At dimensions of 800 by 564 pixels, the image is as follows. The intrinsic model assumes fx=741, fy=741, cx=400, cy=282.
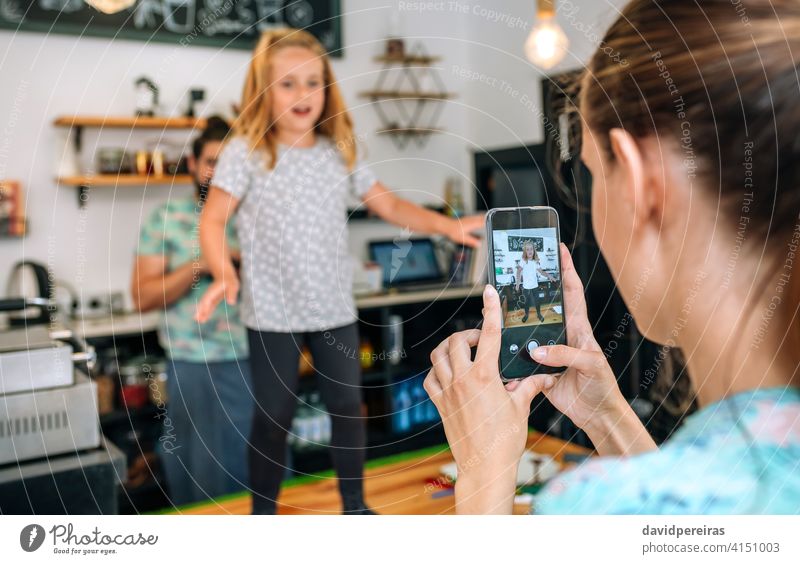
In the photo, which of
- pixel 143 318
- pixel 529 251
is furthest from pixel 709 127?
pixel 143 318

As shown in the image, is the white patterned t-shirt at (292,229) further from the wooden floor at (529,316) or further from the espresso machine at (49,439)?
the wooden floor at (529,316)

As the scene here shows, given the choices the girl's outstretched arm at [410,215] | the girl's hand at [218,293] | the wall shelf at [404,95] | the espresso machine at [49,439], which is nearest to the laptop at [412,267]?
the wall shelf at [404,95]

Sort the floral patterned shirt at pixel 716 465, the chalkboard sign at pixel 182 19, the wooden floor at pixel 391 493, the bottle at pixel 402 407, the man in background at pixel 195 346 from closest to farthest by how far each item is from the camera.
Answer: the floral patterned shirt at pixel 716 465
the wooden floor at pixel 391 493
the man in background at pixel 195 346
the chalkboard sign at pixel 182 19
the bottle at pixel 402 407

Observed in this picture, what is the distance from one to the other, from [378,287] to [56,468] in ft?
3.74

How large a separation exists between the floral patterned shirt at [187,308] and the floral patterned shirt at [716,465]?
816 millimetres

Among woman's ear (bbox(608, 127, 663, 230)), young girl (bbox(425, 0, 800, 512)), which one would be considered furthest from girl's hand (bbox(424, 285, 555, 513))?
woman's ear (bbox(608, 127, 663, 230))

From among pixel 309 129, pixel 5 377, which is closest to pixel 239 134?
pixel 309 129

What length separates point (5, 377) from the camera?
27.3 inches

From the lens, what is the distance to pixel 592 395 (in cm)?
62

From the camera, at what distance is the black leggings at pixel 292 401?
1067mm

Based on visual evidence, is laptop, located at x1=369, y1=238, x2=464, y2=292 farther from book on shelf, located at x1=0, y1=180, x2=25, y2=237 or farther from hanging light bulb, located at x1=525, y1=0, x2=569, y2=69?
book on shelf, located at x1=0, y1=180, x2=25, y2=237

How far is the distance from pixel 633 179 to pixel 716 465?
0.24 meters

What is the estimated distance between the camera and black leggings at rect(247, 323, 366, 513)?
1067 millimetres

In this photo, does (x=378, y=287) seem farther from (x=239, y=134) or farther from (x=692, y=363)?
(x=692, y=363)
